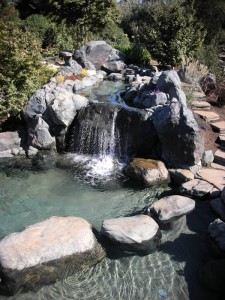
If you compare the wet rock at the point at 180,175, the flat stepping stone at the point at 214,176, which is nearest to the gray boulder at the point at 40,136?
the wet rock at the point at 180,175

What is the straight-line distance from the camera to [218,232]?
521 centimetres

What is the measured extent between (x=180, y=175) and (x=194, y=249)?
81.8 inches


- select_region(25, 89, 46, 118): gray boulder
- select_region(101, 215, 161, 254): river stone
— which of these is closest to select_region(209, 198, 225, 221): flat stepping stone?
select_region(101, 215, 161, 254): river stone

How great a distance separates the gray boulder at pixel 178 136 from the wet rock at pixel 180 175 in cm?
24

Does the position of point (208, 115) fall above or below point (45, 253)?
above

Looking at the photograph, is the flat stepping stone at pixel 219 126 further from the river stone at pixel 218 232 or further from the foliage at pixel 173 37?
the foliage at pixel 173 37

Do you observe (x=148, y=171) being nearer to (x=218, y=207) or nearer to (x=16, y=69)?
(x=218, y=207)

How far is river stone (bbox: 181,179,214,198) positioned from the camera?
6.27 m

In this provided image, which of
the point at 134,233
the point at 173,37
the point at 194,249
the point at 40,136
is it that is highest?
the point at 173,37

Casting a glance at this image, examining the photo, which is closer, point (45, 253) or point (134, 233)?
point (45, 253)

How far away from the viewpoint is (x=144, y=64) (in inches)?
562

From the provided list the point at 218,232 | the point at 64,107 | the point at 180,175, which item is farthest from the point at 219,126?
the point at 64,107

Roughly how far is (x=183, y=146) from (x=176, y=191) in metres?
1.07

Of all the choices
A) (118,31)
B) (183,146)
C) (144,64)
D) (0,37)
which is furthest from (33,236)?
(118,31)
